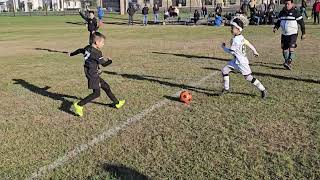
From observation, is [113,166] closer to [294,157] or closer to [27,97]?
[294,157]

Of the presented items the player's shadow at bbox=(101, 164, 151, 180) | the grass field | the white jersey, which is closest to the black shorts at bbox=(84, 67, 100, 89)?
the grass field

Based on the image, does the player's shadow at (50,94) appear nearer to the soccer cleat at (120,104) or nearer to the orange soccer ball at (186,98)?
the soccer cleat at (120,104)

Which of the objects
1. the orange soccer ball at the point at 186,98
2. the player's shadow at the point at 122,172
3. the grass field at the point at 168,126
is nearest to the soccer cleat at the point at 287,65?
the grass field at the point at 168,126

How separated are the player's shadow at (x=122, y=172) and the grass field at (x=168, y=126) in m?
0.01

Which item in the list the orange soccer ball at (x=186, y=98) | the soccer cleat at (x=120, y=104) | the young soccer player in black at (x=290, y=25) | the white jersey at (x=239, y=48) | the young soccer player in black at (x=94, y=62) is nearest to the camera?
the young soccer player in black at (x=94, y=62)

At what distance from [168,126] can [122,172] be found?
192cm

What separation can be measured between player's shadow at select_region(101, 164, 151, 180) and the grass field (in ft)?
0.04

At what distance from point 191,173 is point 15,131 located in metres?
3.38

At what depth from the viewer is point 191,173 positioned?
5.02 meters

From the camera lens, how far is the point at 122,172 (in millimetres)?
5090

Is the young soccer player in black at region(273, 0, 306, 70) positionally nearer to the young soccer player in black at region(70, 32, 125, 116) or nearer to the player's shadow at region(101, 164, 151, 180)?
the young soccer player in black at region(70, 32, 125, 116)

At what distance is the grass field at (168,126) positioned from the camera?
5.20 metres

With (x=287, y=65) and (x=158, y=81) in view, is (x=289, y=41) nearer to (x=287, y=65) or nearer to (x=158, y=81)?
(x=287, y=65)

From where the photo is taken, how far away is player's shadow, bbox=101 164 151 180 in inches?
195
